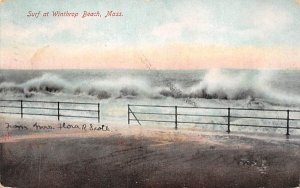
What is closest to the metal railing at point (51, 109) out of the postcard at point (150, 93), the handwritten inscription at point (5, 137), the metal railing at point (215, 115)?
the postcard at point (150, 93)

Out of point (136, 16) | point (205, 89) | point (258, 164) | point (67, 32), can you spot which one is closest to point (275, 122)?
point (258, 164)

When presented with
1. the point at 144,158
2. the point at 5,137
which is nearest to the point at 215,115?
the point at 144,158

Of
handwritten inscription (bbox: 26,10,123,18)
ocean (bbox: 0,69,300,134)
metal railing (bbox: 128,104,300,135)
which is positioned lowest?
metal railing (bbox: 128,104,300,135)

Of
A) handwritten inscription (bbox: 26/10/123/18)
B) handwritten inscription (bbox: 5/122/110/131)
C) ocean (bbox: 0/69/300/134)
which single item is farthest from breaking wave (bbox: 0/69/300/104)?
handwritten inscription (bbox: 26/10/123/18)

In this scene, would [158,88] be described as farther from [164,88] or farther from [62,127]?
[62,127]

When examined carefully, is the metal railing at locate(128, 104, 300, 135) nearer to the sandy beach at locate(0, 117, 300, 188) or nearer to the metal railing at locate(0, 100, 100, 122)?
the sandy beach at locate(0, 117, 300, 188)

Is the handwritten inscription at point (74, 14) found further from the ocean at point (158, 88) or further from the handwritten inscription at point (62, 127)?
the handwritten inscription at point (62, 127)
